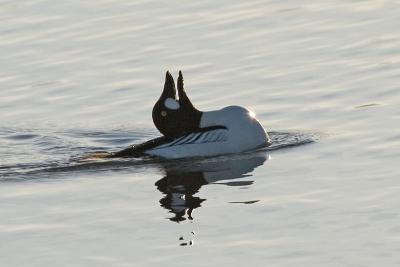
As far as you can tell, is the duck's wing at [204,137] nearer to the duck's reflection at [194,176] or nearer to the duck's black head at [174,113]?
the duck's black head at [174,113]

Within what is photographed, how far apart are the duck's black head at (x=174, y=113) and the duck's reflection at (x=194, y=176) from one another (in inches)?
23.5

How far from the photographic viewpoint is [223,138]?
20.3 meters

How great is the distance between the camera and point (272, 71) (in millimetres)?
23812

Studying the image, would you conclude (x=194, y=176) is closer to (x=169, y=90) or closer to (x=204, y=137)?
(x=204, y=137)

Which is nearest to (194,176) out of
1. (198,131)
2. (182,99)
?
(198,131)

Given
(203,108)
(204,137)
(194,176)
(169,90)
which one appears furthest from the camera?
(203,108)

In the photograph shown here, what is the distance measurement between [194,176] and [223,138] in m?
1.19

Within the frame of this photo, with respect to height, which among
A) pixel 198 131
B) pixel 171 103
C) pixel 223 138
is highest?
pixel 171 103

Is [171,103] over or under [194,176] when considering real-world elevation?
over

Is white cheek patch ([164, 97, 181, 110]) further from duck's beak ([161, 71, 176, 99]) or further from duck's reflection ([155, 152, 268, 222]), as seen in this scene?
duck's reflection ([155, 152, 268, 222])

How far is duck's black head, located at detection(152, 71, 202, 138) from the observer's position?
20344 millimetres

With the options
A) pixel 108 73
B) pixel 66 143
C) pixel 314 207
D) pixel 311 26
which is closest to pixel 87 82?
pixel 108 73

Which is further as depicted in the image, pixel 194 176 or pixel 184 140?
Result: pixel 184 140

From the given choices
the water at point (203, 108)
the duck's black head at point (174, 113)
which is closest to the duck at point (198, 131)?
the duck's black head at point (174, 113)
